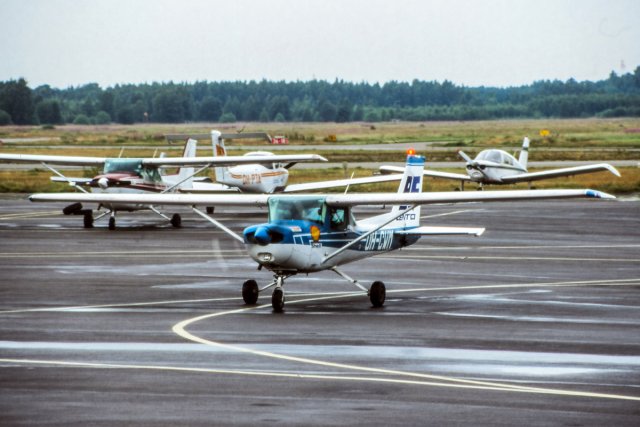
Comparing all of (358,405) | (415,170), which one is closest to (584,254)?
(415,170)

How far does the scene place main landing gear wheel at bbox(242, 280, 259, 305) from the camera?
62.5 ft

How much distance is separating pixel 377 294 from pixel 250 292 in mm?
2075

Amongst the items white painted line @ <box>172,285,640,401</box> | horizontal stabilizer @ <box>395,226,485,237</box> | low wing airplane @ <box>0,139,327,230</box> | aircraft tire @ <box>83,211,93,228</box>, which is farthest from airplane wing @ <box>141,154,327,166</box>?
white painted line @ <box>172,285,640,401</box>

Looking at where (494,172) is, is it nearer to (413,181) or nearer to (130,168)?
(130,168)

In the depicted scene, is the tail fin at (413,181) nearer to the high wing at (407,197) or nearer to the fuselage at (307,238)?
the fuselage at (307,238)

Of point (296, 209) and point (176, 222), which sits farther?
point (176, 222)

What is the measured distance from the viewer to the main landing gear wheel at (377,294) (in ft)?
62.2

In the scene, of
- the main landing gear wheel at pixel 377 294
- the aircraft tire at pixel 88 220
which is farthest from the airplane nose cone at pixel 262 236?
the aircraft tire at pixel 88 220

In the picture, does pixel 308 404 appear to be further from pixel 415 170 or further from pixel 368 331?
pixel 415 170

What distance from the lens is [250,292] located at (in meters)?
Result: 19.1

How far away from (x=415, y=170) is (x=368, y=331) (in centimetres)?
563

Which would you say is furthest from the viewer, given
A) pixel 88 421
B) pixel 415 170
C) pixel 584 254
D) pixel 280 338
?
pixel 584 254

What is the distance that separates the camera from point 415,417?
1087 cm

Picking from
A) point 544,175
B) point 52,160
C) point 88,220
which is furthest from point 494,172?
point 88,220
